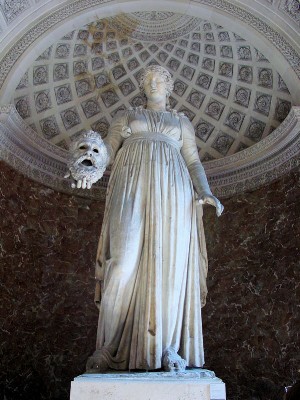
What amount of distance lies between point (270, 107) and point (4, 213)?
4446 mm

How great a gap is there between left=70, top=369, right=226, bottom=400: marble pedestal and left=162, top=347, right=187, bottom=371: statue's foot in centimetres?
30

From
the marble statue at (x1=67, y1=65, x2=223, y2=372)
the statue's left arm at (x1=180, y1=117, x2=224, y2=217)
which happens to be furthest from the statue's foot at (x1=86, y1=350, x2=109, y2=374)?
the statue's left arm at (x1=180, y1=117, x2=224, y2=217)

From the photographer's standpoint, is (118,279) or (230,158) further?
(230,158)

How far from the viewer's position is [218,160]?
8.89m

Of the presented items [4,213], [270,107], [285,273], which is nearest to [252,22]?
[270,107]

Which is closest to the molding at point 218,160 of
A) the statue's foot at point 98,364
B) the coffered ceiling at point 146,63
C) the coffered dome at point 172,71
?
the coffered ceiling at point 146,63

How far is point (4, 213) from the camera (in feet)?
25.1

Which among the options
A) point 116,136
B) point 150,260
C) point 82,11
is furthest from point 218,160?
point 150,260

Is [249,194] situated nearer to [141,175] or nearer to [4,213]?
[4,213]

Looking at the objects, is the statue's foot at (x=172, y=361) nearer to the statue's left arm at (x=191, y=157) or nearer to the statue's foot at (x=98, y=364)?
the statue's foot at (x=98, y=364)

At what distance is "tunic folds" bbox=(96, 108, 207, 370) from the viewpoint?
3781mm

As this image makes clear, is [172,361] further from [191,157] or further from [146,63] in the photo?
[146,63]

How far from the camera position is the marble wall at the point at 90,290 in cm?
725

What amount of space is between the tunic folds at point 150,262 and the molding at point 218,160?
150 inches
